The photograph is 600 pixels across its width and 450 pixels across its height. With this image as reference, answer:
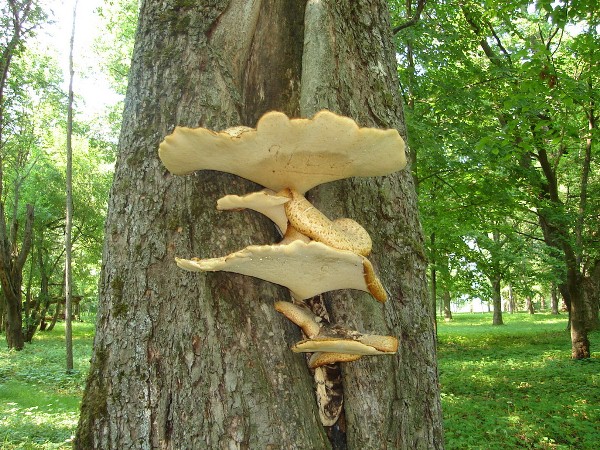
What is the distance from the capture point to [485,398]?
8.27 meters

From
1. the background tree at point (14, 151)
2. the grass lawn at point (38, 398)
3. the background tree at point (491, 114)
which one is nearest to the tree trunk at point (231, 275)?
the grass lawn at point (38, 398)

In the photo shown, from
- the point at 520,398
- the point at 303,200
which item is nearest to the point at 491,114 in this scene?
the point at 520,398

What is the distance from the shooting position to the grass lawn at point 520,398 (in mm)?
6109

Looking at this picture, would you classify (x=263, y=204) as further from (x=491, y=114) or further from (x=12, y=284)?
(x=12, y=284)

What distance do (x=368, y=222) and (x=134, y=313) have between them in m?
0.92

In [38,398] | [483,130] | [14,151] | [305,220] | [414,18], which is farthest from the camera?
[14,151]

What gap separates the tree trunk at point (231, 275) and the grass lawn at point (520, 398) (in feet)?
16.4

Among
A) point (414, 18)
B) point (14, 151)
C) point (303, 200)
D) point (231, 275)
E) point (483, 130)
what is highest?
point (14, 151)

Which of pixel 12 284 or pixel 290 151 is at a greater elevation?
pixel 290 151

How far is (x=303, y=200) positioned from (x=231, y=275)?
14.0 inches

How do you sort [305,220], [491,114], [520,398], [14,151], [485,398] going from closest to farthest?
1. [305,220]
2. [520,398]
3. [485,398]
4. [491,114]
5. [14,151]

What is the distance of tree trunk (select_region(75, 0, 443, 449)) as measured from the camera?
144 centimetres

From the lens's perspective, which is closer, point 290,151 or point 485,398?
point 290,151

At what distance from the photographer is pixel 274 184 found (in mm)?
1659
